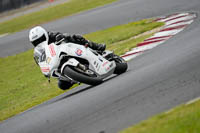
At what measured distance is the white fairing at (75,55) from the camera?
9.41 meters

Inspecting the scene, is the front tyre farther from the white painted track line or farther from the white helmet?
the white painted track line

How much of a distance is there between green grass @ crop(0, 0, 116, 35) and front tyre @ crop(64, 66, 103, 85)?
17.8m

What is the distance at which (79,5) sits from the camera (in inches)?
1162

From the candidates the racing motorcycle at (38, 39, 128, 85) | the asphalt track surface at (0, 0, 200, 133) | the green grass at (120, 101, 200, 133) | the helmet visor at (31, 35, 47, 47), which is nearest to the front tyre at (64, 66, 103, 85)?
the racing motorcycle at (38, 39, 128, 85)

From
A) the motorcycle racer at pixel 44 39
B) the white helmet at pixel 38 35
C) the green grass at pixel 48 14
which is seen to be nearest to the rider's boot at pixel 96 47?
the motorcycle racer at pixel 44 39

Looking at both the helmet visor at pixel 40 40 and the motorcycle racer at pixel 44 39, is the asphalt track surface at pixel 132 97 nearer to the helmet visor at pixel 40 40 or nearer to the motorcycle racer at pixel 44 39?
the motorcycle racer at pixel 44 39

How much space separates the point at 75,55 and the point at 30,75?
22.0 ft

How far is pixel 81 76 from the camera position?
354 inches

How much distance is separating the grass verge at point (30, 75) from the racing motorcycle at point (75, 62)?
5.44ft

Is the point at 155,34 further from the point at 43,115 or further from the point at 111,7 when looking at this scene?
the point at 111,7

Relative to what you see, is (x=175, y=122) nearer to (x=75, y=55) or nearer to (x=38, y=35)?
(x=75, y=55)

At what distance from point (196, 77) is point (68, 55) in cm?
298

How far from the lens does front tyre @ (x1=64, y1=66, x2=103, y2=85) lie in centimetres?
899

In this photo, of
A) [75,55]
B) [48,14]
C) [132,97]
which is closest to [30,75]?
[75,55]
